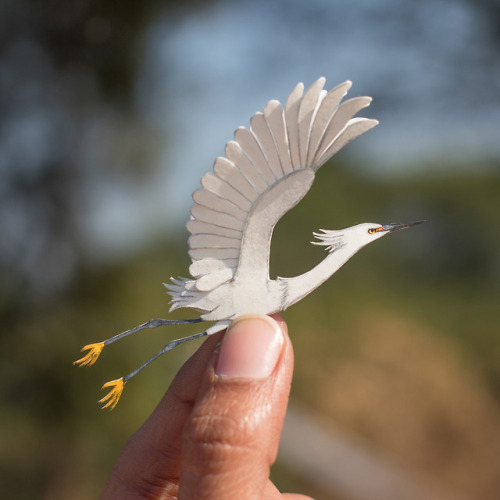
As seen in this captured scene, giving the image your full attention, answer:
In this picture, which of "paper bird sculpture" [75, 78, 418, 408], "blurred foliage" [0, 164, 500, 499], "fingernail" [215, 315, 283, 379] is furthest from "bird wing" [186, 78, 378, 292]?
"blurred foliage" [0, 164, 500, 499]

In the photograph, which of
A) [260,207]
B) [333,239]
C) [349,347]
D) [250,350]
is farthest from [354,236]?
[349,347]

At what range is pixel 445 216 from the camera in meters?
6.98

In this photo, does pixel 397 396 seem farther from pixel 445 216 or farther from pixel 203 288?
pixel 445 216

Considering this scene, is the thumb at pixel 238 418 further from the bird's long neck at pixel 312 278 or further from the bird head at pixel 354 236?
the bird head at pixel 354 236

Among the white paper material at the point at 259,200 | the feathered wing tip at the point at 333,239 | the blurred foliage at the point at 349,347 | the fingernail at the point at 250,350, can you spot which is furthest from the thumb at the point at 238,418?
the blurred foliage at the point at 349,347

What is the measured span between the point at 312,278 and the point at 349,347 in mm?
3452

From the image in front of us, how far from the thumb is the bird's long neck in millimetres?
111

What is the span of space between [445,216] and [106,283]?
5.65m

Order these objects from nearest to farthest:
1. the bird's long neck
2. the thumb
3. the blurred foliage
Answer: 1. the thumb
2. the bird's long neck
3. the blurred foliage

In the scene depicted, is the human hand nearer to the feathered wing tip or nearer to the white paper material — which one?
the white paper material

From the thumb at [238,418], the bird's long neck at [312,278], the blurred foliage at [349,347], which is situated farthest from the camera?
the blurred foliage at [349,347]

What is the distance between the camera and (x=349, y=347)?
14.7ft

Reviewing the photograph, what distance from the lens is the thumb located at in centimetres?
98

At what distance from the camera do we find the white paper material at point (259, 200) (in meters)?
1.08
